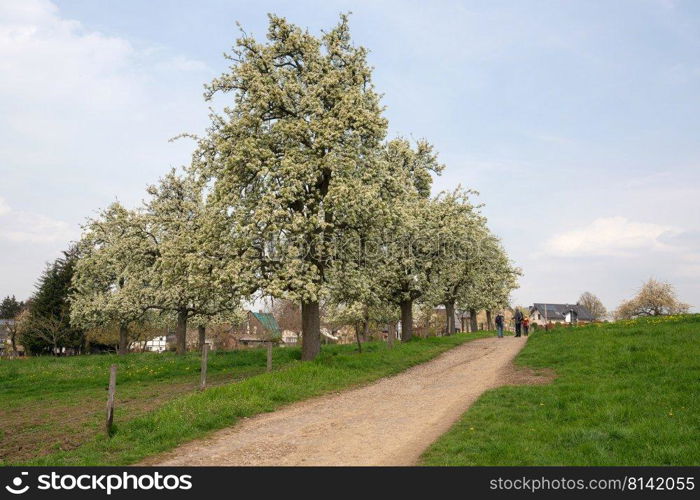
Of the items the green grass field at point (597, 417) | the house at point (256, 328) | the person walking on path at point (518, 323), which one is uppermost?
the person walking on path at point (518, 323)

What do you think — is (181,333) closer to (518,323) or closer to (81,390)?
(81,390)

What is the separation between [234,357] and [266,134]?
1671cm

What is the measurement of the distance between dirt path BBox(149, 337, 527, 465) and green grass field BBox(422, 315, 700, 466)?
38.6 inches

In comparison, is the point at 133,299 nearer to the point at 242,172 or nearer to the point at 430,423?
the point at 242,172

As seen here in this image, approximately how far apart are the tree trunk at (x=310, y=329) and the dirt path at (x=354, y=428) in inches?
215

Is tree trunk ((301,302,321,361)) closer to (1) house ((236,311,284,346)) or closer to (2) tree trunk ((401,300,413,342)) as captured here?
(2) tree trunk ((401,300,413,342))

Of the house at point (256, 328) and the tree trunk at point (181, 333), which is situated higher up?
the tree trunk at point (181, 333)

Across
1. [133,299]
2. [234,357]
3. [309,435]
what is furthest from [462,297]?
[309,435]

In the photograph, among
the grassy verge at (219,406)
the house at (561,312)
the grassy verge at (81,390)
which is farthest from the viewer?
the house at (561,312)

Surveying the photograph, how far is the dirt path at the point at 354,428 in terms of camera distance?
38.0 ft

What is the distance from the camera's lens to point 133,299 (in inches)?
1630

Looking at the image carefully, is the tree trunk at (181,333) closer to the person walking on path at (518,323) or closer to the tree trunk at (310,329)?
the tree trunk at (310,329)

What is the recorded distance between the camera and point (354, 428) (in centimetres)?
1423

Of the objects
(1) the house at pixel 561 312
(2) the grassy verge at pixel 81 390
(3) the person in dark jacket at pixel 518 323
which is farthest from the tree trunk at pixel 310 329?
(1) the house at pixel 561 312
